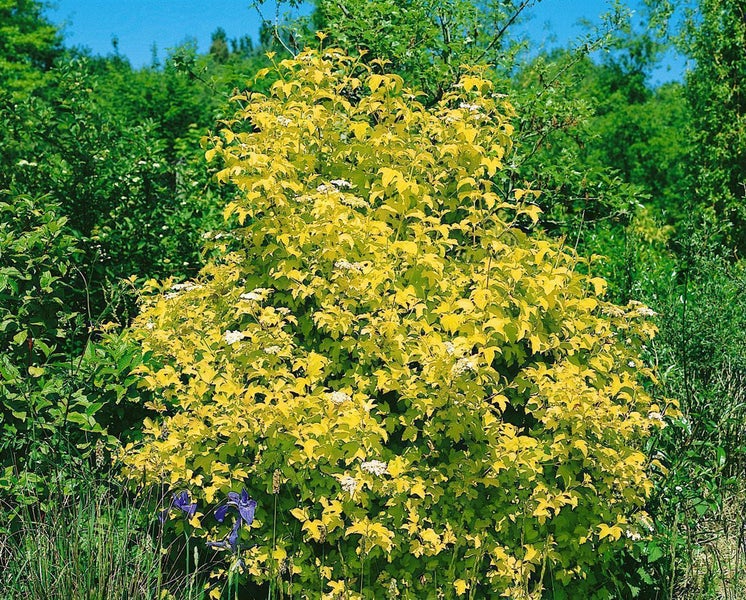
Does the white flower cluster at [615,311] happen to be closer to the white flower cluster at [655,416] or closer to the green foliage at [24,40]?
the white flower cluster at [655,416]

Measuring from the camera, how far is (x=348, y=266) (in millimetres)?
2707

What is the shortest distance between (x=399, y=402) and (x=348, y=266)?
1.86ft

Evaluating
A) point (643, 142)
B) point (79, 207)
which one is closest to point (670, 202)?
point (643, 142)

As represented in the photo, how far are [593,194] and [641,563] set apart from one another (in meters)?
2.47

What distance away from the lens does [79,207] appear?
16.9 ft

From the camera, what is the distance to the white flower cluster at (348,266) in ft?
8.89

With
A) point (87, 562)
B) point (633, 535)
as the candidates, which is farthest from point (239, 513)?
point (633, 535)

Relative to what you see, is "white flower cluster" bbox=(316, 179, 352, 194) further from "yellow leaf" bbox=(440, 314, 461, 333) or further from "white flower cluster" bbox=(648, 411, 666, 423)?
"white flower cluster" bbox=(648, 411, 666, 423)

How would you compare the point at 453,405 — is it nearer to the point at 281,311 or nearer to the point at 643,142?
the point at 281,311

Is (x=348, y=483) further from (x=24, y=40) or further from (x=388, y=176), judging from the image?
(x=24, y=40)

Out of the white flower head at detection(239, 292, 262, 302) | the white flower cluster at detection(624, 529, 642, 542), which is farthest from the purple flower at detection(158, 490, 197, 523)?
the white flower cluster at detection(624, 529, 642, 542)

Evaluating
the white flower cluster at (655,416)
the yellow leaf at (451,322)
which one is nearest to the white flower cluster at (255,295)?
the yellow leaf at (451,322)

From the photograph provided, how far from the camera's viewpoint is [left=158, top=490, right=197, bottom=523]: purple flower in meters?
2.73

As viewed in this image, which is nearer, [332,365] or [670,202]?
[332,365]
